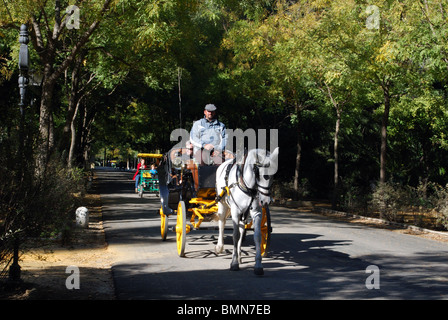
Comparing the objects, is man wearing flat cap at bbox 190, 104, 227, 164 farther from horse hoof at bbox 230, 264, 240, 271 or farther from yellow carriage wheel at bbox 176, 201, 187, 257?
horse hoof at bbox 230, 264, 240, 271

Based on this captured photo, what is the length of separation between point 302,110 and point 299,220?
1281 cm

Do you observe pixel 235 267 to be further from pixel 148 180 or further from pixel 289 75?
pixel 148 180

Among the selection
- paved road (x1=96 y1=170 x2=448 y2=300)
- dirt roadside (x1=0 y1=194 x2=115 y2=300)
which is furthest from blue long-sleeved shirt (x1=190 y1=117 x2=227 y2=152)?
dirt roadside (x1=0 y1=194 x2=115 y2=300)

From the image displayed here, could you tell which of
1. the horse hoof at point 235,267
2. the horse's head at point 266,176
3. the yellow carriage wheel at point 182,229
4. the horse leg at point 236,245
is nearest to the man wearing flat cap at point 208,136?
the yellow carriage wheel at point 182,229

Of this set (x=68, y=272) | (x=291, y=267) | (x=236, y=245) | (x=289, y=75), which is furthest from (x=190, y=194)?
(x=289, y=75)

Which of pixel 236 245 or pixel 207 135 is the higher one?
pixel 207 135

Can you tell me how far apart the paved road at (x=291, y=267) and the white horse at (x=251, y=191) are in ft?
1.78

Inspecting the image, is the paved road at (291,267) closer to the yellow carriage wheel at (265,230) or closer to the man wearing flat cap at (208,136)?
the yellow carriage wheel at (265,230)

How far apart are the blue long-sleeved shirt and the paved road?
232 centimetres

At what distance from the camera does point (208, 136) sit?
12000 millimetres

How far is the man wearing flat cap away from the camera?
1197 centimetres

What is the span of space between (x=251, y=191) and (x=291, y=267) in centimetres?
171

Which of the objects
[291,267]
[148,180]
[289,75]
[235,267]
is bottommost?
[291,267]

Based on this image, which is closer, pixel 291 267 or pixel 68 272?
pixel 68 272
